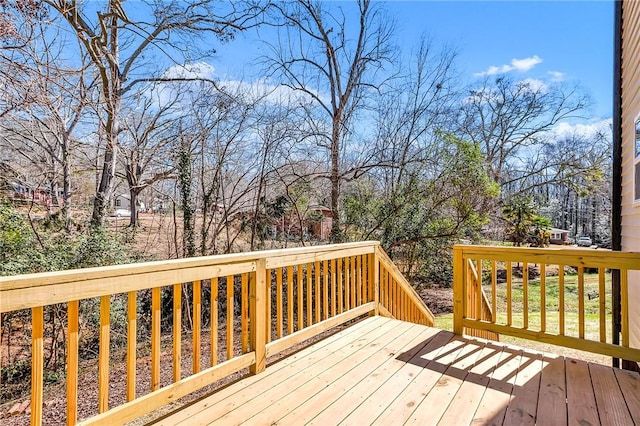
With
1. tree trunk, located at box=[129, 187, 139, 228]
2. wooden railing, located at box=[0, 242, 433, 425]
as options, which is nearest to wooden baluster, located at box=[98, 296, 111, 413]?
wooden railing, located at box=[0, 242, 433, 425]

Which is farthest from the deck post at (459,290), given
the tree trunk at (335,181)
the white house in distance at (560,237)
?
the white house in distance at (560,237)

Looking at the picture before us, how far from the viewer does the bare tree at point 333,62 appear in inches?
334

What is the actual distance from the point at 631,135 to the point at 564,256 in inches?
83.6

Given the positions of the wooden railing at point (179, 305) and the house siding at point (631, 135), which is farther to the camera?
the house siding at point (631, 135)

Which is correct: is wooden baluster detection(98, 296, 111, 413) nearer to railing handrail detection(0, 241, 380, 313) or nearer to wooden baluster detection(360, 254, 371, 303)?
railing handrail detection(0, 241, 380, 313)

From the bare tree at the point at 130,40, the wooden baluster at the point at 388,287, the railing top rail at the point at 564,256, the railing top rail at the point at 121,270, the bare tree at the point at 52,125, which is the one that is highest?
the bare tree at the point at 130,40

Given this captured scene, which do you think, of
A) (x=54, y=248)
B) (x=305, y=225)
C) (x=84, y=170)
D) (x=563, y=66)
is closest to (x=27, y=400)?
(x=54, y=248)

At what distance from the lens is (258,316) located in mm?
2537

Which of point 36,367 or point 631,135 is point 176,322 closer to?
point 36,367

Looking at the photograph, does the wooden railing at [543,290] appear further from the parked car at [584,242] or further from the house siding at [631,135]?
the parked car at [584,242]

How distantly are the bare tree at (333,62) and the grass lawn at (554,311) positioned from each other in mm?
4373

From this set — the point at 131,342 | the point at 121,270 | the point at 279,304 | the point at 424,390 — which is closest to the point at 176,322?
the point at 131,342

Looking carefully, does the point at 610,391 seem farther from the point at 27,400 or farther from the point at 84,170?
the point at 84,170

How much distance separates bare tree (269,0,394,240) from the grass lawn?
14.3ft
